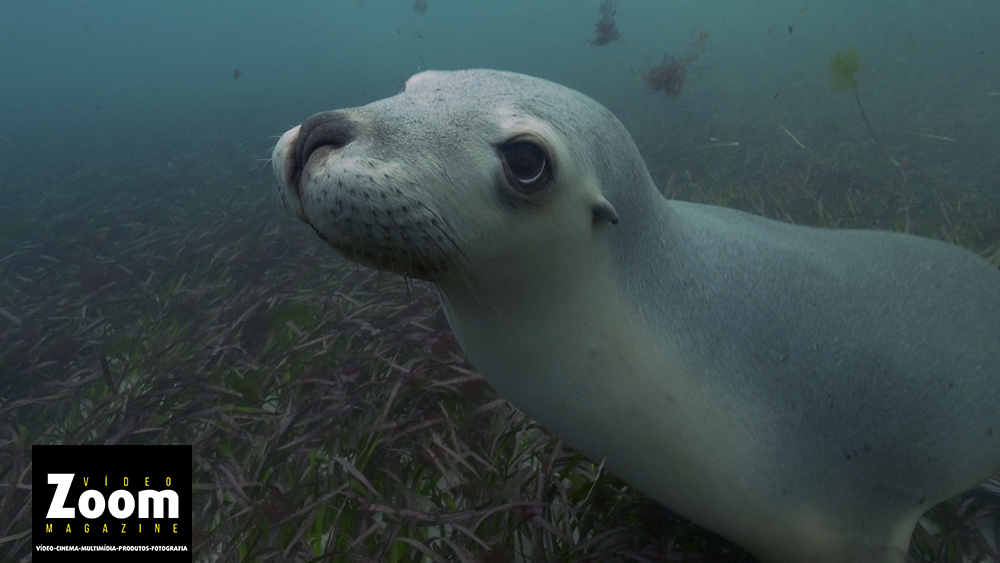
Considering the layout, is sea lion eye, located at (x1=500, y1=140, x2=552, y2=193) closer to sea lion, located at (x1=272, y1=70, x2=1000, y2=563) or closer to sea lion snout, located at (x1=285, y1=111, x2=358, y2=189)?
sea lion, located at (x1=272, y1=70, x2=1000, y2=563)

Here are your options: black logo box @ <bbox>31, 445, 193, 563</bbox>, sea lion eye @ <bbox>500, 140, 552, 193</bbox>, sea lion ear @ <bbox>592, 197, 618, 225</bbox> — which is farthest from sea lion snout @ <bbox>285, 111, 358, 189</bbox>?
black logo box @ <bbox>31, 445, 193, 563</bbox>

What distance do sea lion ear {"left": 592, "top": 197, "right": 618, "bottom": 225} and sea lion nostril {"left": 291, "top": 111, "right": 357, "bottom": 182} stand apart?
0.56 metres

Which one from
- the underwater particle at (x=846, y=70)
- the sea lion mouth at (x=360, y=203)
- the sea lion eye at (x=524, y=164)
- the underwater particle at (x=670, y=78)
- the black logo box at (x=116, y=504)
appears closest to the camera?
the sea lion mouth at (x=360, y=203)

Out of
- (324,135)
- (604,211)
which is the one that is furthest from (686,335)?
Answer: (324,135)

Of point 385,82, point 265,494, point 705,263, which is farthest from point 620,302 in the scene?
point 385,82

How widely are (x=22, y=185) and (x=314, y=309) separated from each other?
1012cm

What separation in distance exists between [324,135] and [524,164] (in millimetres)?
413

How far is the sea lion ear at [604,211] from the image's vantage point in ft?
3.86

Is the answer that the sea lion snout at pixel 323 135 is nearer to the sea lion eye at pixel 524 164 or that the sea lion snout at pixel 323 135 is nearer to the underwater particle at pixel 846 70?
the sea lion eye at pixel 524 164

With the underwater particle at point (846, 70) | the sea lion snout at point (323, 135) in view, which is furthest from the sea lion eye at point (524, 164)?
the underwater particle at point (846, 70)

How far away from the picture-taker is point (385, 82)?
25.3m

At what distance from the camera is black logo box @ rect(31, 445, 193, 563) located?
1.69 meters

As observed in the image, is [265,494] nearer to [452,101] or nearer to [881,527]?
[452,101]

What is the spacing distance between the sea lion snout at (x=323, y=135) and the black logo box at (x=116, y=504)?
4.75 ft
